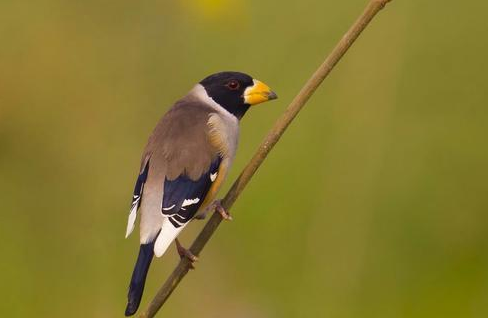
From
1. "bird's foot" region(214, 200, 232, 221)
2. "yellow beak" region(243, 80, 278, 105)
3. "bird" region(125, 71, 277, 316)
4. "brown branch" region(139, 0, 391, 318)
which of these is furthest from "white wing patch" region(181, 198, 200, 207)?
"yellow beak" region(243, 80, 278, 105)

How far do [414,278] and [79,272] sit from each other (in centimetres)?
191

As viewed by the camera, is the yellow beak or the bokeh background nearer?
the yellow beak

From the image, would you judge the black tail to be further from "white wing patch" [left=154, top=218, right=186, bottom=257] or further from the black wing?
the black wing

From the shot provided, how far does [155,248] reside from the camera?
3355mm

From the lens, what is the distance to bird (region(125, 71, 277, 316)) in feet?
11.4

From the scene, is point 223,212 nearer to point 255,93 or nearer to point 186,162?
point 186,162

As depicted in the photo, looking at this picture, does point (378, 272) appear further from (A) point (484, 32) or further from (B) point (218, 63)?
(A) point (484, 32)

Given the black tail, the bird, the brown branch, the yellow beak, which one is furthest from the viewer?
the yellow beak

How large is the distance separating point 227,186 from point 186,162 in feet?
8.05

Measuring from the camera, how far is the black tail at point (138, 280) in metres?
3.09

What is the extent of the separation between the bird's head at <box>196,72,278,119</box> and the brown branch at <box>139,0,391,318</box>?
973mm

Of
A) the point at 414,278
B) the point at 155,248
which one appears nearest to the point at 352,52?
the point at 414,278

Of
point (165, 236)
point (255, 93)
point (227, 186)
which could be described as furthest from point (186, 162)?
point (227, 186)

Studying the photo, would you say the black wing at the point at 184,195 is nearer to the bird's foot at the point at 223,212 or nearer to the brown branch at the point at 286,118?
the bird's foot at the point at 223,212
